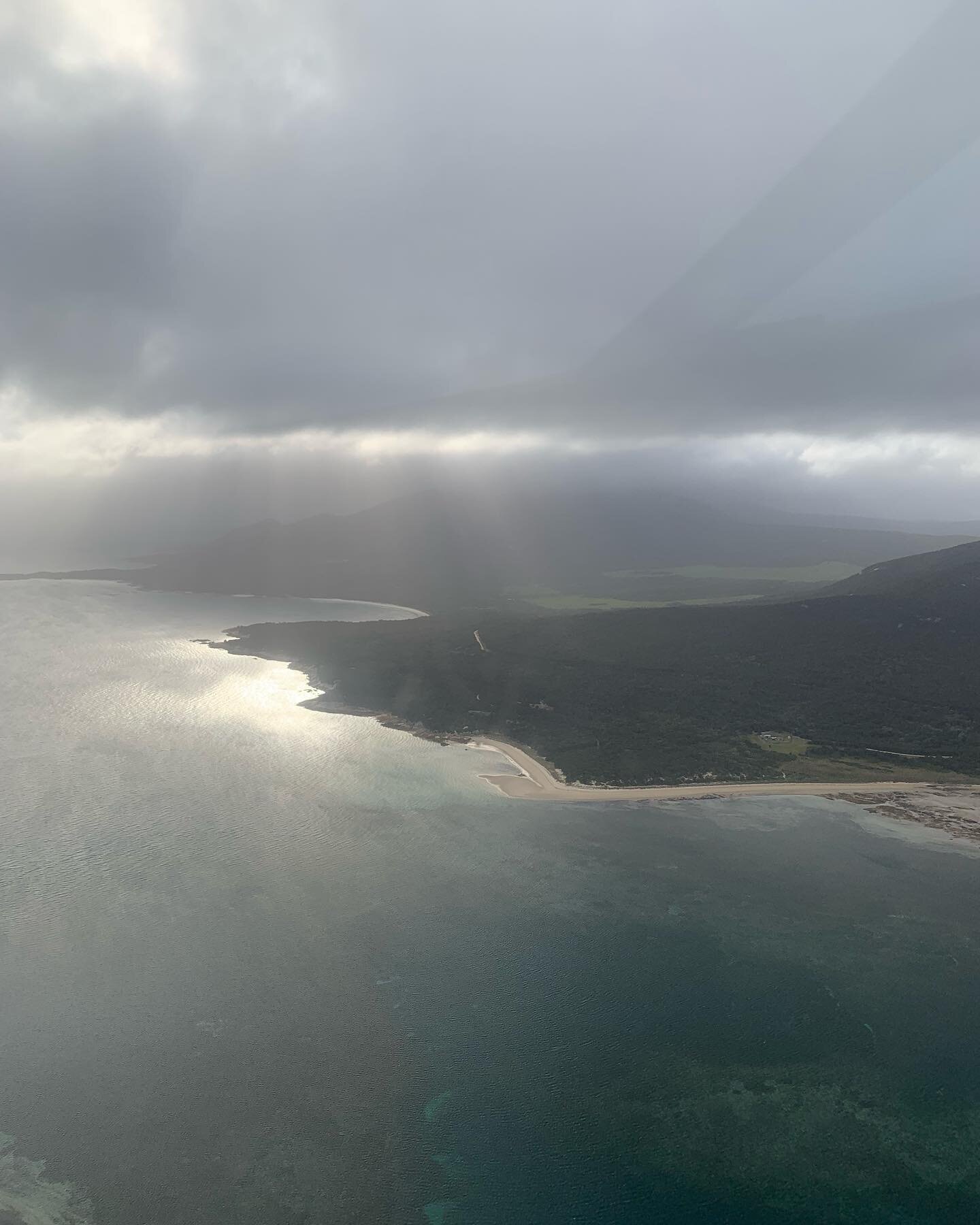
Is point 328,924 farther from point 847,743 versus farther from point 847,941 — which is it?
point 847,743

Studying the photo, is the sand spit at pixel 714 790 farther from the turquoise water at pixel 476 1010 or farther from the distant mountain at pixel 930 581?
the distant mountain at pixel 930 581

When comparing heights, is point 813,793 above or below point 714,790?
below

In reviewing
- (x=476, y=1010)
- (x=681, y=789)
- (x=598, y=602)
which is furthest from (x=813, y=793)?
(x=598, y=602)

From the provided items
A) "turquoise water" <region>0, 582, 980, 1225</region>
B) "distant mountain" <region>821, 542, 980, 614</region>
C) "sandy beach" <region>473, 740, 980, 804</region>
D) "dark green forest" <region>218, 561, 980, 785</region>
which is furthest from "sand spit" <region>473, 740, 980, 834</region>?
"distant mountain" <region>821, 542, 980, 614</region>

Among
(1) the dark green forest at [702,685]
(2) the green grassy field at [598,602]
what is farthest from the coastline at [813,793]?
(2) the green grassy field at [598,602]

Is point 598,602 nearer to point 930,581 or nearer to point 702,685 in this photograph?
point 930,581

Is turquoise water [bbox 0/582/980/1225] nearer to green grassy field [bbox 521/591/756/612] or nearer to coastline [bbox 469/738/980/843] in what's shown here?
coastline [bbox 469/738/980/843]
